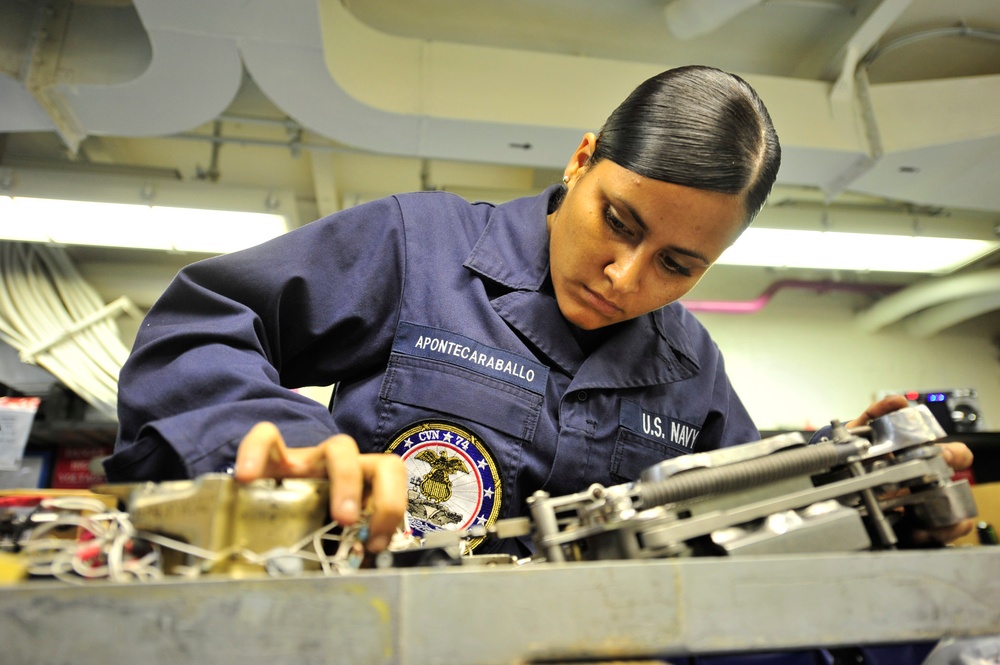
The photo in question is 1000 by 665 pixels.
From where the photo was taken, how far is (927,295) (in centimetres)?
355

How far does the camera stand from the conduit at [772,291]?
386 centimetres

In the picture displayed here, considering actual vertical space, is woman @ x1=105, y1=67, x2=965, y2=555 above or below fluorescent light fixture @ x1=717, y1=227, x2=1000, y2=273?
below

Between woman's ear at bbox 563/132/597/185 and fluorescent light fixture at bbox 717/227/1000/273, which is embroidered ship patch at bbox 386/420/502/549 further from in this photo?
fluorescent light fixture at bbox 717/227/1000/273

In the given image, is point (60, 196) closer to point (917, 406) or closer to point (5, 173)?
point (5, 173)

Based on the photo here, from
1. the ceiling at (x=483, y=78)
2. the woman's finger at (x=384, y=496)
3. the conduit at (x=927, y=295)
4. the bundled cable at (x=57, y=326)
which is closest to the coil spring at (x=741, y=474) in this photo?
the woman's finger at (x=384, y=496)

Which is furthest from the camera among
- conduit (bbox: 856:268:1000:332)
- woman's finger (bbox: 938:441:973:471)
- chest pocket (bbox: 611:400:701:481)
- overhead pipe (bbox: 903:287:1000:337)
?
overhead pipe (bbox: 903:287:1000:337)

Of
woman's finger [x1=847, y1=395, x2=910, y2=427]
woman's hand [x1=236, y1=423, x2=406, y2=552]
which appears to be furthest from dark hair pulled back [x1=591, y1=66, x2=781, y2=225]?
woman's hand [x1=236, y1=423, x2=406, y2=552]

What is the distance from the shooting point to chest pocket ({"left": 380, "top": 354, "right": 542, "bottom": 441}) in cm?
90

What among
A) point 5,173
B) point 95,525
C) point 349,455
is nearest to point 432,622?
point 349,455

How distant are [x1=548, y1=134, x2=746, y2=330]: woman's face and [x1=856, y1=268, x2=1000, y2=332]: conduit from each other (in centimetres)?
325

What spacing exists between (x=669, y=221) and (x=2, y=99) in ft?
7.67

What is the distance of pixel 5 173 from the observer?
8.26 feet

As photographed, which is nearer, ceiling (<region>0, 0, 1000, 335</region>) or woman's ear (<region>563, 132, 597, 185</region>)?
woman's ear (<region>563, 132, 597, 185</region>)

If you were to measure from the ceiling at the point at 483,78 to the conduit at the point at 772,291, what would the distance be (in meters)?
0.90
